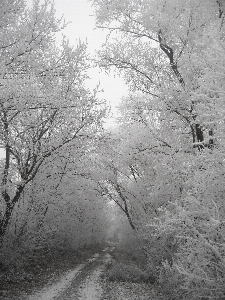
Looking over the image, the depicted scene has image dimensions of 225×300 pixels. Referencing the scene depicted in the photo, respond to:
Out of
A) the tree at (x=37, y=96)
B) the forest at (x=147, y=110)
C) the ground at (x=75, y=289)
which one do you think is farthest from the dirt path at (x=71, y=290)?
the tree at (x=37, y=96)

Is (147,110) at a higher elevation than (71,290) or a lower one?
higher

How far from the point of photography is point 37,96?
18.3ft

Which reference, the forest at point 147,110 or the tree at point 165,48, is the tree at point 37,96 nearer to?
the forest at point 147,110

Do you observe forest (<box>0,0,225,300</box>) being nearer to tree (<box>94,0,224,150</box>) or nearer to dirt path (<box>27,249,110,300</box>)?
tree (<box>94,0,224,150</box>)

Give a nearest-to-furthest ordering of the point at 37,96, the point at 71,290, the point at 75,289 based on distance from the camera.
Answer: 1. the point at 37,96
2. the point at 71,290
3. the point at 75,289

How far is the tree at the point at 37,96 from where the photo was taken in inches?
229

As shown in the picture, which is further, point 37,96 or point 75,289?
point 75,289

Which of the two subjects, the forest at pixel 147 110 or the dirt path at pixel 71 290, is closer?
the forest at pixel 147 110

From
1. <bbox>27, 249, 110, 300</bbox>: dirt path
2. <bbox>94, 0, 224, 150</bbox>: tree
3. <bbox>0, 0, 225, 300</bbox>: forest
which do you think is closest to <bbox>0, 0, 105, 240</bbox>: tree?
<bbox>0, 0, 225, 300</bbox>: forest

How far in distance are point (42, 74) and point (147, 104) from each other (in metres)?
3.45

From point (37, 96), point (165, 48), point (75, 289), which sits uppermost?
point (165, 48)

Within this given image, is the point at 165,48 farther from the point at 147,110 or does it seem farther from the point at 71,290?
the point at 71,290

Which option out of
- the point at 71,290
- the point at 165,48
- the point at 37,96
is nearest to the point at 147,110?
the point at 165,48

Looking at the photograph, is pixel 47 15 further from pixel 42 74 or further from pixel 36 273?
pixel 36 273
